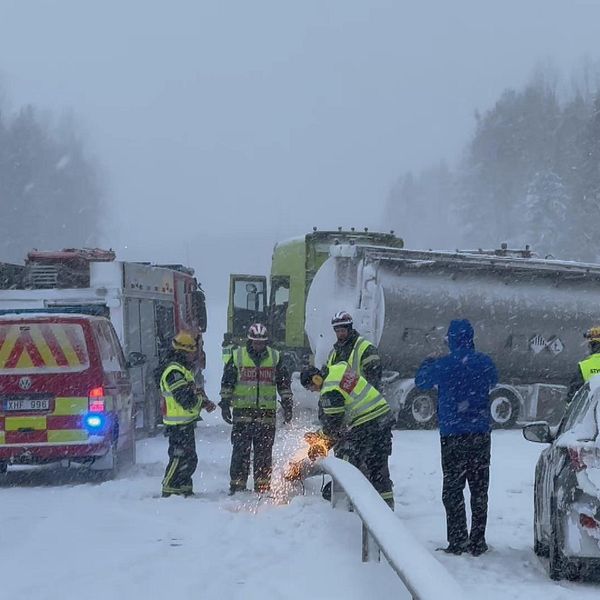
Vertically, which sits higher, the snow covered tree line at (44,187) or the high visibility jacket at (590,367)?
the snow covered tree line at (44,187)

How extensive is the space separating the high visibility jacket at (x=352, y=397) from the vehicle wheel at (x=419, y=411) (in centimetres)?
1032

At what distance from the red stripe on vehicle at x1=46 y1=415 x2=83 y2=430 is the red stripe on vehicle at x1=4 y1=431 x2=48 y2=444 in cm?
14

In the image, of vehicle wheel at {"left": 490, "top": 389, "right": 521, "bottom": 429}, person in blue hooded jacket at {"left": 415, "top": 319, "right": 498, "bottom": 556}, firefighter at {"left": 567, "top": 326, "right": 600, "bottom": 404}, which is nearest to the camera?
person in blue hooded jacket at {"left": 415, "top": 319, "right": 498, "bottom": 556}

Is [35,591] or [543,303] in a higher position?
[543,303]

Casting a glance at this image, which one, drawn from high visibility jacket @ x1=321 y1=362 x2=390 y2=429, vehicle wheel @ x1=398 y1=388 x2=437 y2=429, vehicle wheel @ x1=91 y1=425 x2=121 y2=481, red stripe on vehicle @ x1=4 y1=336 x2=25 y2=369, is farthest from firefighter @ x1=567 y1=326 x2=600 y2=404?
vehicle wheel @ x1=398 y1=388 x2=437 y2=429

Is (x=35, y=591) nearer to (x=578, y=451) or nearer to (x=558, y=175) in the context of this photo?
(x=578, y=451)

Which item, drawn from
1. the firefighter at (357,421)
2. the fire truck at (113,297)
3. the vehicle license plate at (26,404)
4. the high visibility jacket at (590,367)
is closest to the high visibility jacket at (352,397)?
the firefighter at (357,421)

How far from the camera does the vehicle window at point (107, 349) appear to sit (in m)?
13.2

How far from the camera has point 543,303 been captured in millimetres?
20844

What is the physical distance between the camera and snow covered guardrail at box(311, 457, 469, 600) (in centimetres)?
509

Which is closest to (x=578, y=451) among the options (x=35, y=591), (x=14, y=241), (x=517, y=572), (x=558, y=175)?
(x=517, y=572)

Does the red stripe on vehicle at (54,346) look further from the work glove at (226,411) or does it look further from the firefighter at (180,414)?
the work glove at (226,411)

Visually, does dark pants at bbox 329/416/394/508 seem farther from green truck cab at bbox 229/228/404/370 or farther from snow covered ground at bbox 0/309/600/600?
green truck cab at bbox 229/228/404/370

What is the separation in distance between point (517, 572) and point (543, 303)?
13.1 metres
